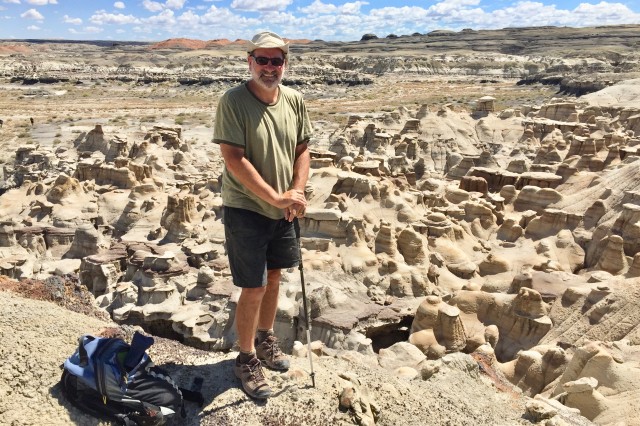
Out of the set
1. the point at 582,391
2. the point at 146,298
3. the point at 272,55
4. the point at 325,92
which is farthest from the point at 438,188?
the point at 325,92

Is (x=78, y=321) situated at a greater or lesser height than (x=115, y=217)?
greater

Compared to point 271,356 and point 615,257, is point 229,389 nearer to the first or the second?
point 271,356

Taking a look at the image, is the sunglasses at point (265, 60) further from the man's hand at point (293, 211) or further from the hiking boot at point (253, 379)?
the hiking boot at point (253, 379)

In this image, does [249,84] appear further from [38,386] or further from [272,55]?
[38,386]

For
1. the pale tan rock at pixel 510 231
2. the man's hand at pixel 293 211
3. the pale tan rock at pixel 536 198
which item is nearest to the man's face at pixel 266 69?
the man's hand at pixel 293 211

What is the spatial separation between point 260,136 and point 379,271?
1258 centimetres

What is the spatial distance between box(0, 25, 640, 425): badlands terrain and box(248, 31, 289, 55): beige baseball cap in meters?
2.75

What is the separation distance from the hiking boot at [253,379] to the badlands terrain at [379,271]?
0.11 metres

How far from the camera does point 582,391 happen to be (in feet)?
27.1

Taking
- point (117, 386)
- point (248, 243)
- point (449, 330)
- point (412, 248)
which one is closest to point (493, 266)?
point (412, 248)

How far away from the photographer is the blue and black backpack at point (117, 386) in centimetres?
384

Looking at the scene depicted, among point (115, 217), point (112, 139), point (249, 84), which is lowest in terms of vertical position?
point (115, 217)

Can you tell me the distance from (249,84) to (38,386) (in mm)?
2742

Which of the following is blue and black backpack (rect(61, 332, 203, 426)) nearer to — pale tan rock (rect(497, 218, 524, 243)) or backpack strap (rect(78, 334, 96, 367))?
backpack strap (rect(78, 334, 96, 367))
